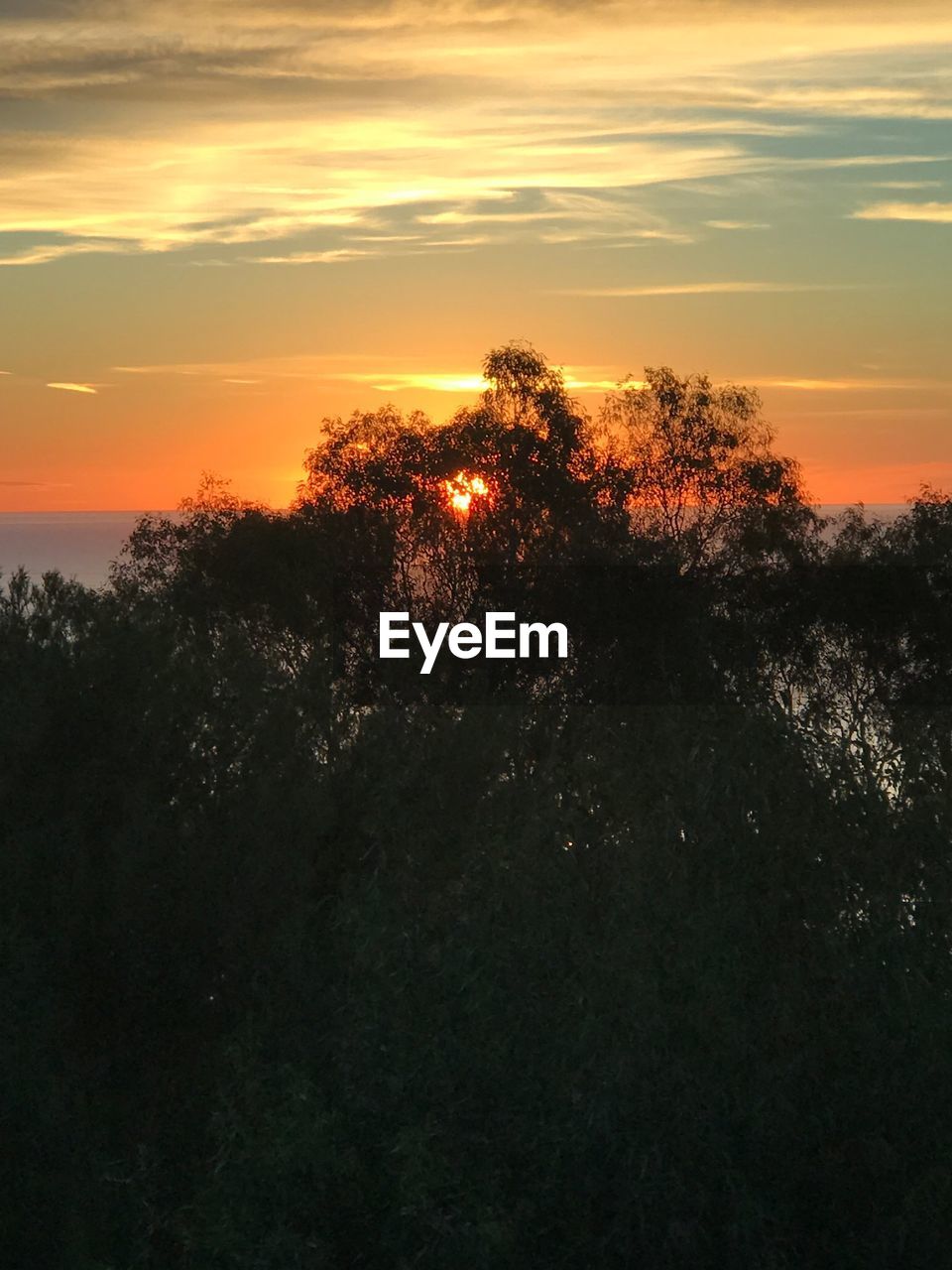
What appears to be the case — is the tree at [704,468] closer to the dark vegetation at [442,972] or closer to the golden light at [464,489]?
the golden light at [464,489]

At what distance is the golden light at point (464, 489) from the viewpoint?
188 ft

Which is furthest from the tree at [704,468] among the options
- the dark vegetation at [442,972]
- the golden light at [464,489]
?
the dark vegetation at [442,972]

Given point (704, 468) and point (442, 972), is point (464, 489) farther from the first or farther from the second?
point (442, 972)

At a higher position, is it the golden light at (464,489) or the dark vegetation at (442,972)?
the golden light at (464,489)

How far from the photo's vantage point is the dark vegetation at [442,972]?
61.0 feet

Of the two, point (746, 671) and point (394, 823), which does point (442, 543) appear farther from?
point (394, 823)

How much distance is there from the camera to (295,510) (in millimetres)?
58062

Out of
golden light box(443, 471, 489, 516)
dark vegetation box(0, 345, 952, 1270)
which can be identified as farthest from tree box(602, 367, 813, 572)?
dark vegetation box(0, 345, 952, 1270)

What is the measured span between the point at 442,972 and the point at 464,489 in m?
38.3

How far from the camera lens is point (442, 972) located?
20.6m

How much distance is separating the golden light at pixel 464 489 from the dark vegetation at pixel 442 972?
782 inches

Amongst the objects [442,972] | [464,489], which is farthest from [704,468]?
[442,972]

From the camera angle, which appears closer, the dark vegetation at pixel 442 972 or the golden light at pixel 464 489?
→ the dark vegetation at pixel 442 972

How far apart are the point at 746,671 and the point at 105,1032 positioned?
32555 mm
